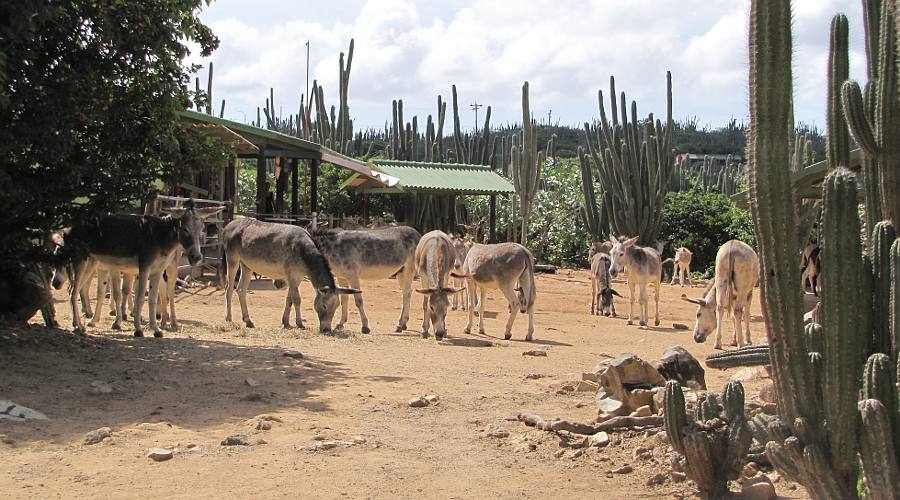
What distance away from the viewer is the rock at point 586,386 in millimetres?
10368

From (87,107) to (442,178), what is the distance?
1004 inches

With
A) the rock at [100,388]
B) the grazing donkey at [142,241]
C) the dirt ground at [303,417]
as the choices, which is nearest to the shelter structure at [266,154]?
the grazing donkey at [142,241]

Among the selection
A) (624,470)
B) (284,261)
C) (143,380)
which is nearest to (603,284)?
(284,261)

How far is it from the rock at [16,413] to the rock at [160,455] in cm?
177

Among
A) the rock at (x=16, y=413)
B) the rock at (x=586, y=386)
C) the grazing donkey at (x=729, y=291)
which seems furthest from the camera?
the grazing donkey at (x=729, y=291)

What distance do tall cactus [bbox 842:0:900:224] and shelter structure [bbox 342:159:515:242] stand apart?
2606 cm

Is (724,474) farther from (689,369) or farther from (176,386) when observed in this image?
(176,386)

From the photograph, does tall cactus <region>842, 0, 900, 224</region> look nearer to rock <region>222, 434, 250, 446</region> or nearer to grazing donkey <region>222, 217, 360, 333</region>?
rock <region>222, 434, 250, 446</region>

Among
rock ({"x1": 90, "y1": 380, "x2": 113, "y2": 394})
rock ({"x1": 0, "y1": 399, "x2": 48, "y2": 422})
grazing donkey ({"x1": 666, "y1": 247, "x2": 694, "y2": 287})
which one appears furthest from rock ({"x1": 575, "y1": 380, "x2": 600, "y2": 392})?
grazing donkey ({"x1": 666, "y1": 247, "x2": 694, "y2": 287})

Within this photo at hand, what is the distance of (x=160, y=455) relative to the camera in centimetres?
740

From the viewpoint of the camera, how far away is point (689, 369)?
9.86 metres

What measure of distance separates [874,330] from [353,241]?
40.6 feet

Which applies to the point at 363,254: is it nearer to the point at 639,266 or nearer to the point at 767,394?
the point at 639,266

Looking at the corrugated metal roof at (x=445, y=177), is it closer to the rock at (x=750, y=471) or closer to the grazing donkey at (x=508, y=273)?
the grazing donkey at (x=508, y=273)
